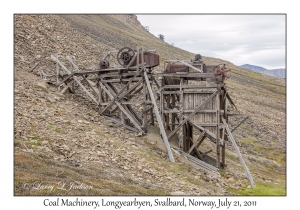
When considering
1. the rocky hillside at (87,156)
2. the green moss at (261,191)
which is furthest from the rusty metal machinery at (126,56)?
the green moss at (261,191)

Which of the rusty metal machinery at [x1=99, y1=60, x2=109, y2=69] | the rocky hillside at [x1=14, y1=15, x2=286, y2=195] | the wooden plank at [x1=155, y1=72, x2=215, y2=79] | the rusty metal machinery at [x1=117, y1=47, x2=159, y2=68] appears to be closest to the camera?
the rocky hillside at [x1=14, y1=15, x2=286, y2=195]

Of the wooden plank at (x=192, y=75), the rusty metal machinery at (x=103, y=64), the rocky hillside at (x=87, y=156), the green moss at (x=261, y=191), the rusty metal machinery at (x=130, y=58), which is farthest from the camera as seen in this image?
the rusty metal machinery at (x=103, y=64)

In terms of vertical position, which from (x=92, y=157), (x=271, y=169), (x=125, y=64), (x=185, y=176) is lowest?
(x=271, y=169)

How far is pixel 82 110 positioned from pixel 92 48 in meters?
21.1

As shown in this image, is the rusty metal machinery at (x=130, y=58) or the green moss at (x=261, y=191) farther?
the rusty metal machinery at (x=130, y=58)

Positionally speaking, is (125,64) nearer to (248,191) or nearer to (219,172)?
(219,172)

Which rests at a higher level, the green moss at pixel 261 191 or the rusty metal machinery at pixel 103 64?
the rusty metal machinery at pixel 103 64

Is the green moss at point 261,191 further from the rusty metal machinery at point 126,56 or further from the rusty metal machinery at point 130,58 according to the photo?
the rusty metal machinery at point 126,56

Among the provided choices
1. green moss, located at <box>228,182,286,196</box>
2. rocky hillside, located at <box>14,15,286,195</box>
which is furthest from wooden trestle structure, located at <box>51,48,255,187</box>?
green moss, located at <box>228,182,286,196</box>

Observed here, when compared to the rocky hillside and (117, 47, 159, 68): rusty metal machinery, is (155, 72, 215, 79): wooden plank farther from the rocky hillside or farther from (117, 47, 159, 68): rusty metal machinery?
the rocky hillside

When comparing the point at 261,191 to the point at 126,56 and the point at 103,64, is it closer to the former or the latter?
the point at 126,56

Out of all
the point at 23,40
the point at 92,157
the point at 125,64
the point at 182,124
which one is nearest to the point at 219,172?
the point at 182,124

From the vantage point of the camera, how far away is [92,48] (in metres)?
41.1

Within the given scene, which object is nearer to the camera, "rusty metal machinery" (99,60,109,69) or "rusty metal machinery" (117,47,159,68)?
"rusty metal machinery" (117,47,159,68)
